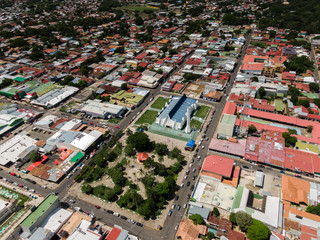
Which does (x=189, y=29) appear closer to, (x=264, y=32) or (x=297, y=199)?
(x=264, y=32)

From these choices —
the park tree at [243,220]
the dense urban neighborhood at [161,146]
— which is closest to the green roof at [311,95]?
the dense urban neighborhood at [161,146]

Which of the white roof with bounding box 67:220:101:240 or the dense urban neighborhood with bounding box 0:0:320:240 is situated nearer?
the white roof with bounding box 67:220:101:240

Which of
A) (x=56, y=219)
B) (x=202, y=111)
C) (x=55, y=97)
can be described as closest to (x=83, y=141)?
(x=56, y=219)

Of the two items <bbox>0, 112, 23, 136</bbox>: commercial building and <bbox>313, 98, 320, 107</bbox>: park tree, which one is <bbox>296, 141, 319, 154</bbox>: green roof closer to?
<bbox>313, 98, 320, 107</bbox>: park tree

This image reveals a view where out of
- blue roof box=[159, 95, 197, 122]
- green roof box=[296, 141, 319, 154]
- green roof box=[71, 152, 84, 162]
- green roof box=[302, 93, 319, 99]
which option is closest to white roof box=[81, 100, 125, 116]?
blue roof box=[159, 95, 197, 122]

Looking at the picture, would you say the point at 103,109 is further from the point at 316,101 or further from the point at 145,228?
the point at 316,101

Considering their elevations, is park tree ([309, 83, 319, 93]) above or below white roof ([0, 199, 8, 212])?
above
